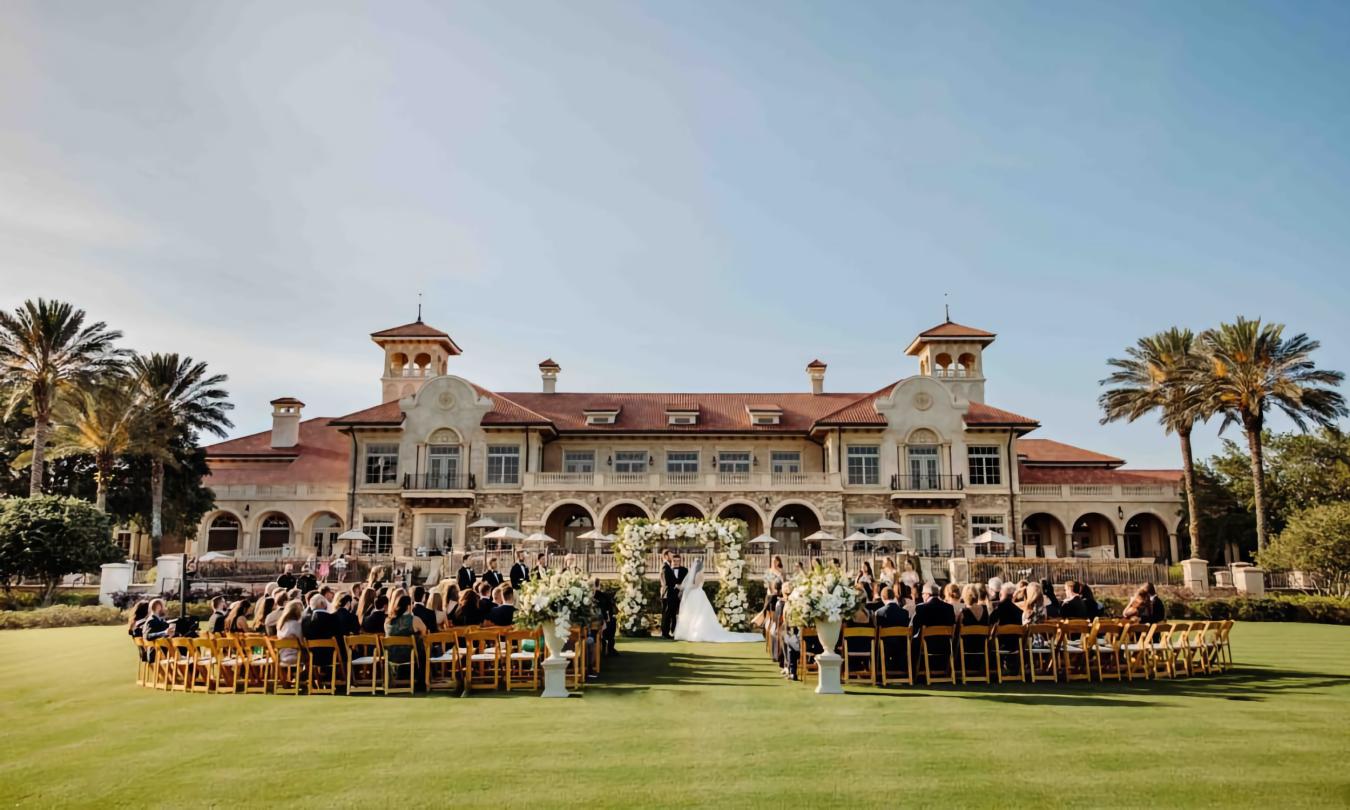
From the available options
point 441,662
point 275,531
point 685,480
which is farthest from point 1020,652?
point 275,531

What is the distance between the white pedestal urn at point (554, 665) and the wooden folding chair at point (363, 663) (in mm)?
2132

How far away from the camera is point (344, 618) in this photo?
12.1 meters

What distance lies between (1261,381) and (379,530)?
36969mm

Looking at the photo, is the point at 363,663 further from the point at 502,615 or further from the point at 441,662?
the point at 502,615

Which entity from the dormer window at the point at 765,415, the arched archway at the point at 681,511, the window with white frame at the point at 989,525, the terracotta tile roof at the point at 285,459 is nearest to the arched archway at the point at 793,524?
the arched archway at the point at 681,511

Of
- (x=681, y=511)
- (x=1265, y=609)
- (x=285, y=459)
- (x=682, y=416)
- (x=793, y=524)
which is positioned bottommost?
(x=1265, y=609)

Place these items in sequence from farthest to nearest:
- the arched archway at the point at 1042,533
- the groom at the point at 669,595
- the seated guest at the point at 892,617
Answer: the arched archway at the point at 1042,533 → the groom at the point at 669,595 → the seated guest at the point at 892,617

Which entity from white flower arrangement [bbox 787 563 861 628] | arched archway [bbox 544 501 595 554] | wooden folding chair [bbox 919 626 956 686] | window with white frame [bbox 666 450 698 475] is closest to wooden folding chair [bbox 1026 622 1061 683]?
wooden folding chair [bbox 919 626 956 686]

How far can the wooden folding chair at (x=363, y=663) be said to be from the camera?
11.7m

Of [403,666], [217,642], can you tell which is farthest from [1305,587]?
[217,642]

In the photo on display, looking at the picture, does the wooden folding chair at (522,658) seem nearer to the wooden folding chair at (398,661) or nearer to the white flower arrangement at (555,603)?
the white flower arrangement at (555,603)

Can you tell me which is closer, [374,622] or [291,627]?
[291,627]

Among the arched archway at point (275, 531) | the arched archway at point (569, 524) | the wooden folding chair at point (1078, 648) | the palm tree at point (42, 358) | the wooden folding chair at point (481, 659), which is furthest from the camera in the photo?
the arched archway at point (275, 531)

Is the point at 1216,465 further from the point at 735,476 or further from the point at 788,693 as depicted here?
the point at 788,693
